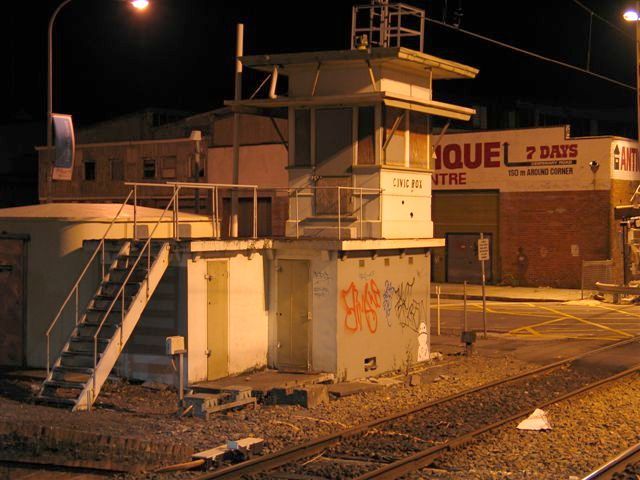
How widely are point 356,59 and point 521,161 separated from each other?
23180 mm

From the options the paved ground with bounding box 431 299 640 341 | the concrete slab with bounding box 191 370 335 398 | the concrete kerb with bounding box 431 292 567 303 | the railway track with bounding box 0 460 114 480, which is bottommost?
the railway track with bounding box 0 460 114 480

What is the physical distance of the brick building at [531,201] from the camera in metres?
38.4

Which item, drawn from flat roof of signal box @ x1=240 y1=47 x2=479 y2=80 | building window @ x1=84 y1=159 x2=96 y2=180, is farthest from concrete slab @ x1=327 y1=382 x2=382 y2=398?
building window @ x1=84 y1=159 x2=96 y2=180

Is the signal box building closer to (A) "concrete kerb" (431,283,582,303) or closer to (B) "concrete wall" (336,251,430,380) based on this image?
(B) "concrete wall" (336,251,430,380)

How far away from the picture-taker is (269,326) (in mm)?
18531

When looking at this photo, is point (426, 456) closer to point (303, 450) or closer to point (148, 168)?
point (303, 450)

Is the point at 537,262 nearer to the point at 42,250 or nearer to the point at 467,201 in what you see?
the point at 467,201

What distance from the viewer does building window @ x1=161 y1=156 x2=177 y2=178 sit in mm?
47125

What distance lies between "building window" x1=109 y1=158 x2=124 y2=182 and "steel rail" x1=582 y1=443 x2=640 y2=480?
4036cm

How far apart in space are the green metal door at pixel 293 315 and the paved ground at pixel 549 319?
9026mm

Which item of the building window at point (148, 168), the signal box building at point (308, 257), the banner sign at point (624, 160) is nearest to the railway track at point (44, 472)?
the signal box building at point (308, 257)

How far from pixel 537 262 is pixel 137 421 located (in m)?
28.7

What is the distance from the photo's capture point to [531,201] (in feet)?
132

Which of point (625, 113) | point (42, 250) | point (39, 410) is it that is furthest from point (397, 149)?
point (625, 113)
